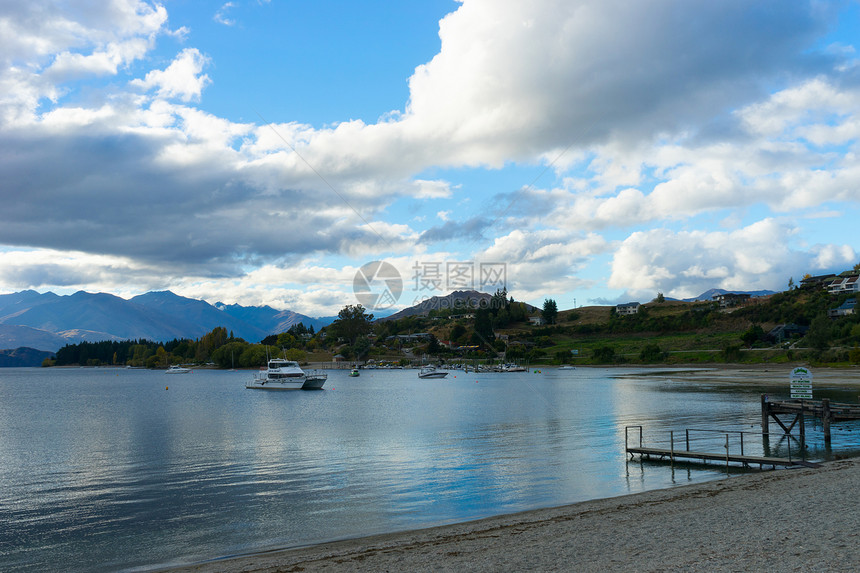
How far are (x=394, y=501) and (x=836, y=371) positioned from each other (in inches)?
3550

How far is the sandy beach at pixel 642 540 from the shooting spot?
12656 millimetres

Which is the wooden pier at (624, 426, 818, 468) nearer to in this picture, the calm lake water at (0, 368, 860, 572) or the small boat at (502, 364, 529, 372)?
the calm lake water at (0, 368, 860, 572)

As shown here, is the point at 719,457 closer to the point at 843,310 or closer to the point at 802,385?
the point at 802,385

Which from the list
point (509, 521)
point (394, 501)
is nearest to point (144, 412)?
point (394, 501)

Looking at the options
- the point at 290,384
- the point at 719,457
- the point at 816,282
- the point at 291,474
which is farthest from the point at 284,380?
the point at 816,282

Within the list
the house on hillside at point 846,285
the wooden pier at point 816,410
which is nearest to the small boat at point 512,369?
the house on hillside at point 846,285

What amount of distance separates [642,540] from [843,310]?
146 meters

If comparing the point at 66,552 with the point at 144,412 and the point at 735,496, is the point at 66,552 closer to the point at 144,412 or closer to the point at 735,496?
the point at 735,496

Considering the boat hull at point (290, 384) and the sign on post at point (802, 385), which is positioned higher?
the sign on post at point (802, 385)

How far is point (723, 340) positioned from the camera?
14725 cm

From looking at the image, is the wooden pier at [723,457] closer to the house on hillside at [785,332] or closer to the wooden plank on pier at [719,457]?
the wooden plank on pier at [719,457]

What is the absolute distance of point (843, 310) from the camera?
131875mm

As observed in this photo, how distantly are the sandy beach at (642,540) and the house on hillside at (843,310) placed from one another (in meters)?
130

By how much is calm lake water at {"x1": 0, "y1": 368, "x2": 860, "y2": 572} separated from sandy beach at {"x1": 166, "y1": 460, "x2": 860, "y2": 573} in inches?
98.3
